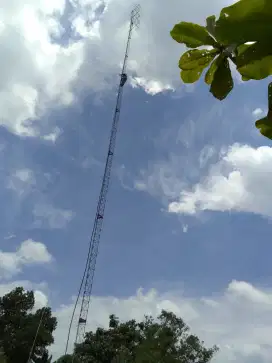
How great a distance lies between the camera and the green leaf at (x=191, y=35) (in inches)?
54.0

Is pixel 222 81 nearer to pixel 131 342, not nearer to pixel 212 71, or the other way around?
pixel 212 71

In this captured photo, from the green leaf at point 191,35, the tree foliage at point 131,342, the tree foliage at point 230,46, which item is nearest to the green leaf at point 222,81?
the tree foliage at point 230,46

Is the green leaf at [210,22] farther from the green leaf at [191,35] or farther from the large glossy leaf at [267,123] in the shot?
the large glossy leaf at [267,123]


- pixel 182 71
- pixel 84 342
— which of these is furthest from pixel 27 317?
pixel 182 71

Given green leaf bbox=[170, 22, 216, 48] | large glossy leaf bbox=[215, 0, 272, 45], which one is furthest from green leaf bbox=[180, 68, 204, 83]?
large glossy leaf bbox=[215, 0, 272, 45]

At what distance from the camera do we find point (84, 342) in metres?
51.9

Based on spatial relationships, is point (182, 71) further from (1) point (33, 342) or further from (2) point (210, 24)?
(1) point (33, 342)

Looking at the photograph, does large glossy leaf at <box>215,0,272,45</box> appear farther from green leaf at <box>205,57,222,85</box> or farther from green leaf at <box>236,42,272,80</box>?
green leaf at <box>205,57,222,85</box>

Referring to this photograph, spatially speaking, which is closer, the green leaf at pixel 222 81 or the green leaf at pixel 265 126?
the green leaf at pixel 265 126

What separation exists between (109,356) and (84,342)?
534 cm

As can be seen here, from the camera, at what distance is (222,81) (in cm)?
153

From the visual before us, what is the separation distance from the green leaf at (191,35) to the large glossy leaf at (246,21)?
22 cm

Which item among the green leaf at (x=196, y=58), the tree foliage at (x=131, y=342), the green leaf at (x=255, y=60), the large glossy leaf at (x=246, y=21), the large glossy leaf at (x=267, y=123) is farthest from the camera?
the tree foliage at (x=131, y=342)

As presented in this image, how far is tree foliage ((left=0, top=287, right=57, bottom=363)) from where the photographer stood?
5262 centimetres
